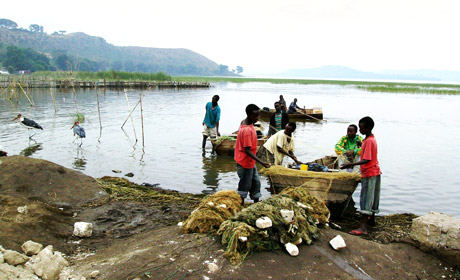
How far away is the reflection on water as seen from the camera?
994 cm

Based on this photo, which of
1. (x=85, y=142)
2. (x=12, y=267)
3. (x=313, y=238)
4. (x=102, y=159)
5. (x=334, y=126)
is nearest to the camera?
(x=12, y=267)

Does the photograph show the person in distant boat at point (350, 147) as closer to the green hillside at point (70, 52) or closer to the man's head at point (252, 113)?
the man's head at point (252, 113)

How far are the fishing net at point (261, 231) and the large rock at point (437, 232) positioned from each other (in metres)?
1.31

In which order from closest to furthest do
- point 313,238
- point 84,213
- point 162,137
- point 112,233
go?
point 313,238 < point 112,233 < point 84,213 < point 162,137

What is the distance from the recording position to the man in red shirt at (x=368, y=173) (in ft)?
15.2

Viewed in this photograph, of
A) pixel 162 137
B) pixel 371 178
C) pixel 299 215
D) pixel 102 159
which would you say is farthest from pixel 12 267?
pixel 162 137

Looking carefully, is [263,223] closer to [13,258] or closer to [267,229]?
[267,229]

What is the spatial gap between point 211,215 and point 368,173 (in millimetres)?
2262

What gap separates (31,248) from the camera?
370 cm

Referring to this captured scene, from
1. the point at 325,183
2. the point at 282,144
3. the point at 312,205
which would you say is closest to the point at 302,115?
the point at 282,144

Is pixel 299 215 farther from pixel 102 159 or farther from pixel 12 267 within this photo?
pixel 102 159

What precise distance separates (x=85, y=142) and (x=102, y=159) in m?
2.46

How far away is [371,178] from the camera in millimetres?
4750

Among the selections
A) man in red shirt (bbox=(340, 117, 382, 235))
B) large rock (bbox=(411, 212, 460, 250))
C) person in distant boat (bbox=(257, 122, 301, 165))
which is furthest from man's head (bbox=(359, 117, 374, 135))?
person in distant boat (bbox=(257, 122, 301, 165))
